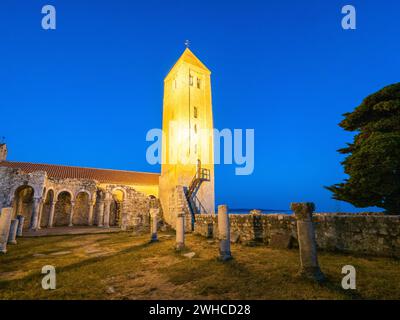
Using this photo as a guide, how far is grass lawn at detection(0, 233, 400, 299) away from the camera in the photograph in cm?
418

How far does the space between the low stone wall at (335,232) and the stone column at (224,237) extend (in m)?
2.66

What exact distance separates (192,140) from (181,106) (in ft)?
12.7

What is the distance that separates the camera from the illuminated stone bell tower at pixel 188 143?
67.6 ft

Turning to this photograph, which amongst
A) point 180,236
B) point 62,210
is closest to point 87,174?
point 62,210

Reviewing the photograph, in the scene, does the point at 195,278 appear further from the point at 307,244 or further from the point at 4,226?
the point at 4,226

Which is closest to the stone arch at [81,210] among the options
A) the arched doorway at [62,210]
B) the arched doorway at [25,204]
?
the arched doorway at [62,210]

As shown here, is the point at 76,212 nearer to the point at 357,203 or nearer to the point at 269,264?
the point at 269,264

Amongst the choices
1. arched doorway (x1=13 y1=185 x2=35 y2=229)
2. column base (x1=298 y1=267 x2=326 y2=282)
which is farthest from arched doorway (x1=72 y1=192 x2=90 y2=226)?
column base (x1=298 y1=267 x2=326 y2=282)

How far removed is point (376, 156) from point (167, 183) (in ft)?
58.9

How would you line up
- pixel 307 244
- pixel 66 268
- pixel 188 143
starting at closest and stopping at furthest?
pixel 307 244 < pixel 66 268 < pixel 188 143

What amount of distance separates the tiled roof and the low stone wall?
901 inches

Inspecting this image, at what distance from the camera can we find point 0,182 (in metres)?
19.9

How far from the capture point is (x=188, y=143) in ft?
70.9
